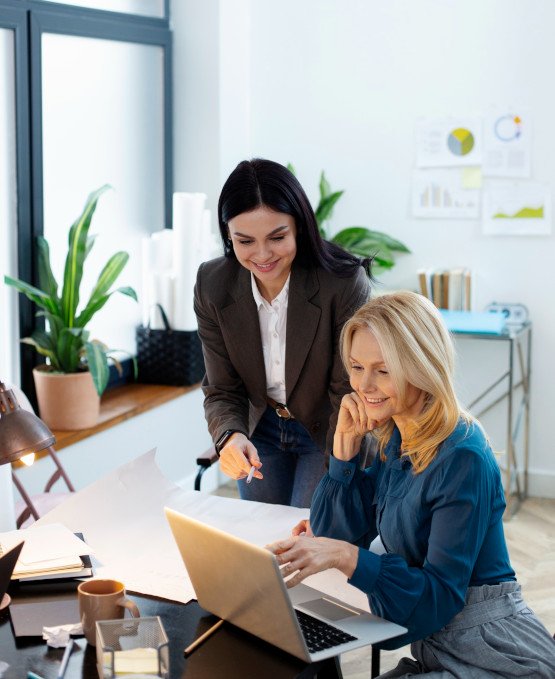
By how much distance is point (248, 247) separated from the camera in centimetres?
239

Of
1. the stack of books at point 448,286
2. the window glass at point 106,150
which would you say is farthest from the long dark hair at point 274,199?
the stack of books at point 448,286

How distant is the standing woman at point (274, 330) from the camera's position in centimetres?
238

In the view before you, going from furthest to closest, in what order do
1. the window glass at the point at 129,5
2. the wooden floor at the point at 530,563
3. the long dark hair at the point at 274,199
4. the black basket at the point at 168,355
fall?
1. the black basket at the point at 168,355
2. the window glass at the point at 129,5
3. the wooden floor at the point at 530,563
4. the long dark hair at the point at 274,199

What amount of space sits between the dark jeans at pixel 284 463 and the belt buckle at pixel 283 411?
15 mm

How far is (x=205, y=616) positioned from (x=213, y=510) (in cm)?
55

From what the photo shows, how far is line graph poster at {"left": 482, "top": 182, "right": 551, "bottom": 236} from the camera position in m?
4.49

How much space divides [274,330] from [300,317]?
0.34ft

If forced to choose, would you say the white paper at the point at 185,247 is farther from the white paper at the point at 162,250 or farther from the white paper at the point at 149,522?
the white paper at the point at 149,522

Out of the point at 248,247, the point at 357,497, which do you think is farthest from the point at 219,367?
the point at 357,497

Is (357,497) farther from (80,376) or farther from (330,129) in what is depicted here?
(330,129)

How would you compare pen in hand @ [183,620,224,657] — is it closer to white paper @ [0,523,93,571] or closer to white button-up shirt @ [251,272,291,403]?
white paper @ [0,523,93,571]

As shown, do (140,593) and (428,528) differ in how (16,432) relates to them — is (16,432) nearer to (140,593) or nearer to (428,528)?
(140,593)

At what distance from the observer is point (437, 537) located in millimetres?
1745

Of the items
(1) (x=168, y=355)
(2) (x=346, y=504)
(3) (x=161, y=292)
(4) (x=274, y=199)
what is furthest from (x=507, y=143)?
(2) (x=346, y=504)
